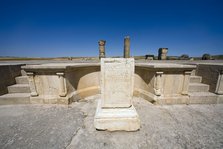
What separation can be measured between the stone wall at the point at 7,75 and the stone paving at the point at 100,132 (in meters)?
0.86

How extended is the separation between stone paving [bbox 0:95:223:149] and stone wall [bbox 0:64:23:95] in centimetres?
86

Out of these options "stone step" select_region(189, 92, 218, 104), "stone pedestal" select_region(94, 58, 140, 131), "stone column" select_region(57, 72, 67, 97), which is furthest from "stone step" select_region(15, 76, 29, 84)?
"stone step" select_region(189, 92, 218, 104)

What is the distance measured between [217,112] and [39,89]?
584 centimetres

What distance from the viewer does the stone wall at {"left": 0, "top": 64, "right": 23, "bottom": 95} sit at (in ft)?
12.0

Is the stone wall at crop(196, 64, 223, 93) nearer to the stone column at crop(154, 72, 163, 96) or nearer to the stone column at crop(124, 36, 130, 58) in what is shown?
the stone column at crop(154, 72, 163, 96)

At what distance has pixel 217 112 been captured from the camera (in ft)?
9.78

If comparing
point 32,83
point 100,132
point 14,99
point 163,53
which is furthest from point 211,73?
point 14,99

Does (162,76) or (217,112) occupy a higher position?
(162,76)

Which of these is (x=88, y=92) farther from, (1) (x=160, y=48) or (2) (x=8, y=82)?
(1) (x=160, y=48)

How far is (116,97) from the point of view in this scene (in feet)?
7.77

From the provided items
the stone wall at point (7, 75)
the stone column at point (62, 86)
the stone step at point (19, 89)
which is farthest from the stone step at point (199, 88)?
the stone wall at point (7, 75)

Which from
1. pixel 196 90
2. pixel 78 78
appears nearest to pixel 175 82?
pixel 196 90

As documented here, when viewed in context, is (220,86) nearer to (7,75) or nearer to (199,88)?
(199,88)

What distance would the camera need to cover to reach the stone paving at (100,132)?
74.5 inches
